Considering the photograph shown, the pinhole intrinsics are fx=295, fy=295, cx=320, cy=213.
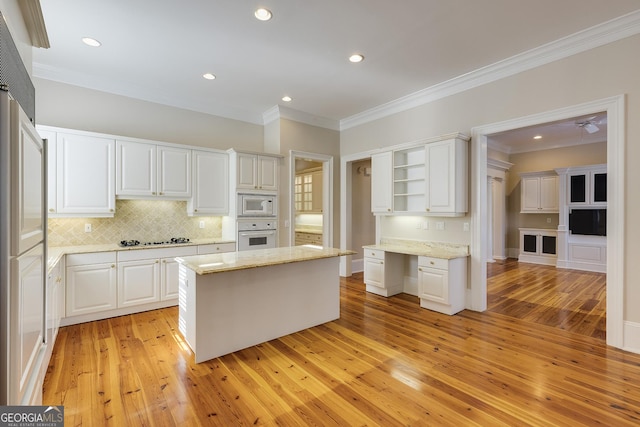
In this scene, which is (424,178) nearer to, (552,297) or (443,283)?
(443,283)

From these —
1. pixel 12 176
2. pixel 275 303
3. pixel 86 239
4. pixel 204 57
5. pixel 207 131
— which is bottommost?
pixel 275 303

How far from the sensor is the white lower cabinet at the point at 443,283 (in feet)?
12.6

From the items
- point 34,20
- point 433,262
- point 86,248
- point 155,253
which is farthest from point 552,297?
point 34,20

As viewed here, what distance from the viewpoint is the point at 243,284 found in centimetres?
293

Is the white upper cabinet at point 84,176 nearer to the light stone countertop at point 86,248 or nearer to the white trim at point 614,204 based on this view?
the light stone countertop at point 86,248

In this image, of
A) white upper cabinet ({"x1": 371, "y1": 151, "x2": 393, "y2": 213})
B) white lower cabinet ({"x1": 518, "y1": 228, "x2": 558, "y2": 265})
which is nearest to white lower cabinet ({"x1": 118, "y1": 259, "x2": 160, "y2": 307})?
white upper cabinet ({"x1": 371, "y1": 151, "x2": 393, "y2": 213})

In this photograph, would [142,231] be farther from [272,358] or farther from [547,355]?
[547,355]

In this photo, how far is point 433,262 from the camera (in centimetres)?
399

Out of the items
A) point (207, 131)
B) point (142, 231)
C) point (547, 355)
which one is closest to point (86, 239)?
point (142, 231)

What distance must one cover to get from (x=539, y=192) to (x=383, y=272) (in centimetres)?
556

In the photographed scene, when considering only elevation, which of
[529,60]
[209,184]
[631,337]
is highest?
[529,60]

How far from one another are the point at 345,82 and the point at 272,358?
3.60 m

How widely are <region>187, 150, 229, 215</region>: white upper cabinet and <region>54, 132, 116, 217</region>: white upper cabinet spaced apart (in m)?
1.03

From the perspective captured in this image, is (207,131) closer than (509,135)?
Yes
